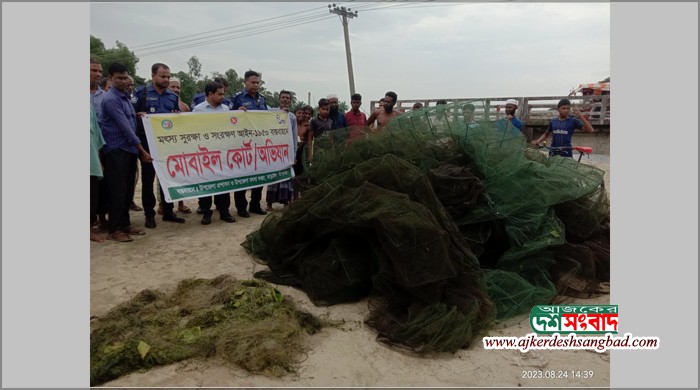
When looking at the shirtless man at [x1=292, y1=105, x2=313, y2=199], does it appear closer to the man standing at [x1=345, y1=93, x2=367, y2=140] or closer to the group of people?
the group of people

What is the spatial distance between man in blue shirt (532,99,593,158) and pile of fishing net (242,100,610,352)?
2.13 metres

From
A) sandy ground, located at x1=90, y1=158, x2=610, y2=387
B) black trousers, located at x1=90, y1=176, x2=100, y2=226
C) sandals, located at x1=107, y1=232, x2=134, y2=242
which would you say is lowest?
sandy ground, located at x1=90, y1=158, x2=610, y2=387

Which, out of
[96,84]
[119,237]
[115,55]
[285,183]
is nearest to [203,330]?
[119,237]

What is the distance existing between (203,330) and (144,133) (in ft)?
11.4

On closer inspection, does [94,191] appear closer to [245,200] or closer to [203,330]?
[245,200]

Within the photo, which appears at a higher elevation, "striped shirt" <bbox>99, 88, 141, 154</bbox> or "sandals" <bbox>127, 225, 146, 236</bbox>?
"striped shirt" <bbox>99, 88, 141, 154</bbox>

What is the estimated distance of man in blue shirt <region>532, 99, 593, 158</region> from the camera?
692 centimetres

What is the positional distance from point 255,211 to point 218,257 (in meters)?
2.23

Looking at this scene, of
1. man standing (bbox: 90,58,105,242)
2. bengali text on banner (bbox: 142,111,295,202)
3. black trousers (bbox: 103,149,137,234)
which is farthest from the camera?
bengali text on banner (bbox: 142,111,295,202)

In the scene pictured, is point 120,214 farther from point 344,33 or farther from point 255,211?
point 344,33

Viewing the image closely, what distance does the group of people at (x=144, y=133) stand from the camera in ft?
16.3

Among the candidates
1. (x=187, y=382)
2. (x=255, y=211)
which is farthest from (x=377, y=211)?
(x=255, y=211)

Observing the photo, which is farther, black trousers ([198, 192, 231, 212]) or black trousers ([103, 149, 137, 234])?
black trousers ([198, 192, 231, 212])

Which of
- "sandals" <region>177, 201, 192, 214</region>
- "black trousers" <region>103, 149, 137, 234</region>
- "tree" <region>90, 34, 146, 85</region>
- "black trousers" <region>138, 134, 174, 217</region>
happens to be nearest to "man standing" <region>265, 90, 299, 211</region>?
"sandals" <region>177, 201, 192, 214</region>
